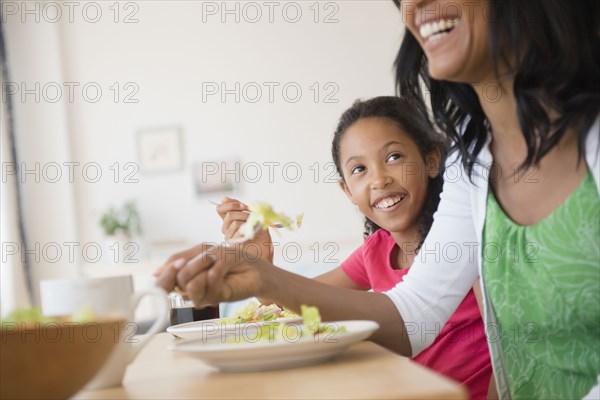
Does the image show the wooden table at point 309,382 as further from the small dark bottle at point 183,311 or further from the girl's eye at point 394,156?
the girl's eye at point 394,156

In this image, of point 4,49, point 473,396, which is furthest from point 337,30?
point 473,396

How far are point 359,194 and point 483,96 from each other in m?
0.75

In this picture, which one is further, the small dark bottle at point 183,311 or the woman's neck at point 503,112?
the small dark bottle at point 183,311

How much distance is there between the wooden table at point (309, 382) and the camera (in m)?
0.74

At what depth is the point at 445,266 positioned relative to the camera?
142cm

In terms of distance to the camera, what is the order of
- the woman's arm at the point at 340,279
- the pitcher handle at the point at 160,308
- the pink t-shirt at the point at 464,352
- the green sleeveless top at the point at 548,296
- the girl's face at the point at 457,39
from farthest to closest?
the woman's arm at the point at 340,279
the pink t-shirt at the point at 464,352
the girl's face at the point at 457,39
the green sleeveless top at the point at 548,296
the pitcher handle at the point at 160,308

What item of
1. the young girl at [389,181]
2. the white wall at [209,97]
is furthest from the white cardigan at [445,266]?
the white wall at [209,97]

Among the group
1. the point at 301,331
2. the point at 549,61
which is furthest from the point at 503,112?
the point at 301,331

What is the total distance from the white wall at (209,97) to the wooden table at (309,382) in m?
4.58

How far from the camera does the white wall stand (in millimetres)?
5660

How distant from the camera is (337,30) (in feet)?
18.7

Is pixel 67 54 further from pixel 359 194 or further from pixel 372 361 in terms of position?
pixel 372 361

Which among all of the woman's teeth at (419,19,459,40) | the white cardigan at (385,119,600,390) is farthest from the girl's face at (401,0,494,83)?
the white cardigan at (385,119,600,390)

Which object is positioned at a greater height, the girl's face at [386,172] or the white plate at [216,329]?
the girl's face at [386,172]
